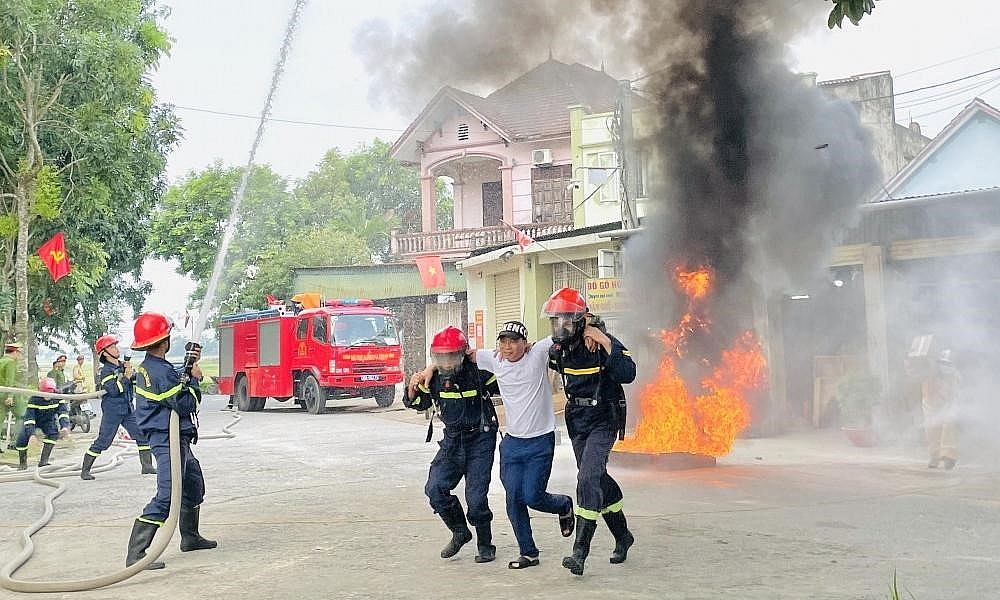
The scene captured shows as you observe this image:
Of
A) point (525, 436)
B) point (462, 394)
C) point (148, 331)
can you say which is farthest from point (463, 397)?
point (148, 331)

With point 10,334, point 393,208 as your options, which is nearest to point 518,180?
point 10,334

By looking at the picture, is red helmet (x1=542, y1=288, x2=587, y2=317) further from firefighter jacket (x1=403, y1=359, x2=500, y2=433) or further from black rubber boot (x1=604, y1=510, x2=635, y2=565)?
black rubber boot (x1=604, y1=510, x2=635, y2=565)

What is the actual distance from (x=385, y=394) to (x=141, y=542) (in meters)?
16.2

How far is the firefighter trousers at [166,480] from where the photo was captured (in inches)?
251

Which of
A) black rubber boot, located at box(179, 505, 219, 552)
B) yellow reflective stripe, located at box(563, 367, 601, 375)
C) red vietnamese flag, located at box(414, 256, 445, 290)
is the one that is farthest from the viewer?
red vietnamese flag, located at box(414, 256, 445, 290)

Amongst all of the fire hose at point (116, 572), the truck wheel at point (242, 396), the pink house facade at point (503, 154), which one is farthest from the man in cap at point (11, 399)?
the pink house facade at point (503, 154)

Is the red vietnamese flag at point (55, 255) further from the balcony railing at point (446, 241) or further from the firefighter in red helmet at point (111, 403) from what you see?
the balcony railing at point (446, 241)

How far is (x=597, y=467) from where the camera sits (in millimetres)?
5934

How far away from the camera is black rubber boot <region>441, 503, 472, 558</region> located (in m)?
6.41

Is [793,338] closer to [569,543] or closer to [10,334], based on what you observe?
[569,543]

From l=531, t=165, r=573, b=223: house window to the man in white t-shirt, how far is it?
21.7 meters

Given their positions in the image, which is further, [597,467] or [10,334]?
[10,334]

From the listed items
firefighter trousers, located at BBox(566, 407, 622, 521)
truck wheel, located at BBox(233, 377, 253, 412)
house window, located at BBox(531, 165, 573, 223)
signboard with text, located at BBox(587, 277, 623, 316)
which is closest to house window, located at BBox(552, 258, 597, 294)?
signboard with text, located at BBox(587, 277, 623, 316)

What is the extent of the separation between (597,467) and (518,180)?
77.3 feet
